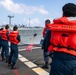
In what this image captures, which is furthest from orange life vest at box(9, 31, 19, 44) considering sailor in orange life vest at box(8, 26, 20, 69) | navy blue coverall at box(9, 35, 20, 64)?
navy blue coverall at box(9, 35, 20, 64)

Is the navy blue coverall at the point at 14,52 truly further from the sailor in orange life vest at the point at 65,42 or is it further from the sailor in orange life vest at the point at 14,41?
the sailor in orange life vest at the point at 65,42

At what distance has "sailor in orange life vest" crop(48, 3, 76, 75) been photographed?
15.2ft

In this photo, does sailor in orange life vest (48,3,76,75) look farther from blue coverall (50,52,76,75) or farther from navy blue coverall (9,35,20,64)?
navy blue coverall (9,35,20,64)

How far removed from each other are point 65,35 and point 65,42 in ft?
0.36

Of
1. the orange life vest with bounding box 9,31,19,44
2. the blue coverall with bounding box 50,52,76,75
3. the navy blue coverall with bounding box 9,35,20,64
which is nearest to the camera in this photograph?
the blue coverall with bounding box 50,52,76,75

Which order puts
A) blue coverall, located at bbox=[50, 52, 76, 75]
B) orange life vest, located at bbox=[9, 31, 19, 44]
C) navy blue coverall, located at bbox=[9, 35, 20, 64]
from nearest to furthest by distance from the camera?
blue coverall, located at bbox=[50, 52, 76, 75]
orange life vest, located at bbox=[9, 31, 19, 44]
navy blue coverall, located at bbox=[9, 35, 20, 64]

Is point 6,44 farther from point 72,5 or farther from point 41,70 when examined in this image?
point 72,5

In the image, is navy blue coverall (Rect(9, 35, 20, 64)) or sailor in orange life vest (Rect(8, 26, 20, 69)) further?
navy blue coverall (Rect(9, 35, 20, 64))

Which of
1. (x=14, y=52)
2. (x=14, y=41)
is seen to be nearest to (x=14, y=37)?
(x=14, y=41)

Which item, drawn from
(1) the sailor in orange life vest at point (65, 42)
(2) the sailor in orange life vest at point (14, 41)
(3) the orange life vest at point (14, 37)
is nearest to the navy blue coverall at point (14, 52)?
(2) the sailor in orange life vest at point (14, 41)

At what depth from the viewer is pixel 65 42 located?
467cm

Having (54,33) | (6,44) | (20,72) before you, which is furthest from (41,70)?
(54,33)

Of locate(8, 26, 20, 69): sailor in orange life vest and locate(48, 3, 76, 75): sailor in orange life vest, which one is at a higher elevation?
locate(48, 3, 76, 75): sailor in orange life vest

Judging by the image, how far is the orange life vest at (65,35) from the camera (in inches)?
183
